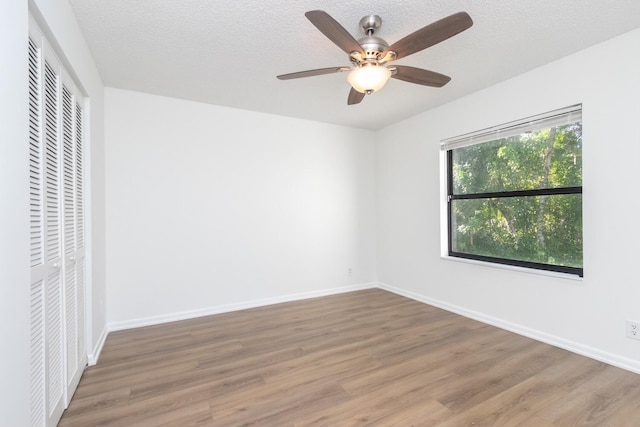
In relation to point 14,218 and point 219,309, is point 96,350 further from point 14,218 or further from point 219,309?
point 14,218

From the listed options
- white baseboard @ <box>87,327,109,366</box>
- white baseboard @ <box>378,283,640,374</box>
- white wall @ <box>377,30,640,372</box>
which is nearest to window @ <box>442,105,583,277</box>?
white wall @ <box>377,30,640,372</box>

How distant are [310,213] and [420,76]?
234cm

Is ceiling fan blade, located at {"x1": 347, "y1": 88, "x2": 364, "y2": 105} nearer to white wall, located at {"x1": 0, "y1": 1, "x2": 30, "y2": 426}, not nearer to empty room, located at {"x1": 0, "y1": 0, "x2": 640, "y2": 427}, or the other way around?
empty room, located at {"x1": 0, "y1": 0, "x2": 640, "y2": 427}

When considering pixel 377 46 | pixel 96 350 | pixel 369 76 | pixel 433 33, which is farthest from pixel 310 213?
pixel 433 33

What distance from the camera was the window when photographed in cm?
254

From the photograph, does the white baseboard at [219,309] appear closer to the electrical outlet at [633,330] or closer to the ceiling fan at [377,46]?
the ceiling fan at [377,46]

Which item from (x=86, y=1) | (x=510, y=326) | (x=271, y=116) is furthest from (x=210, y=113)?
(x=510, y=326)

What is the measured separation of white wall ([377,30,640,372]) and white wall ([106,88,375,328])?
1.33 m

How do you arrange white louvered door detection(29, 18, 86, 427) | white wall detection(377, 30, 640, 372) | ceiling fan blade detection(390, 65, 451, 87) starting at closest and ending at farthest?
white louvered door detection(29, 18, 86, 427), ceiling fan blade detection(390, 65, 451, 87), white wall detection(377, 30, 640, 372)

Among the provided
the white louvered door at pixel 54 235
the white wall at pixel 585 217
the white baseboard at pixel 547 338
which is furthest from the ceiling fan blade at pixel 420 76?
the white baseboard at pixel 547 338

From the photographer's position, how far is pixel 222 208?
348cm

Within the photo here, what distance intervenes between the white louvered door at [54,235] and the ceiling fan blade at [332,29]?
130cm

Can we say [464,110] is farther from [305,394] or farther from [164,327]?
[164,327]

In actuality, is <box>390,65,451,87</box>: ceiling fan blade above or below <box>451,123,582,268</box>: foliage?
above
